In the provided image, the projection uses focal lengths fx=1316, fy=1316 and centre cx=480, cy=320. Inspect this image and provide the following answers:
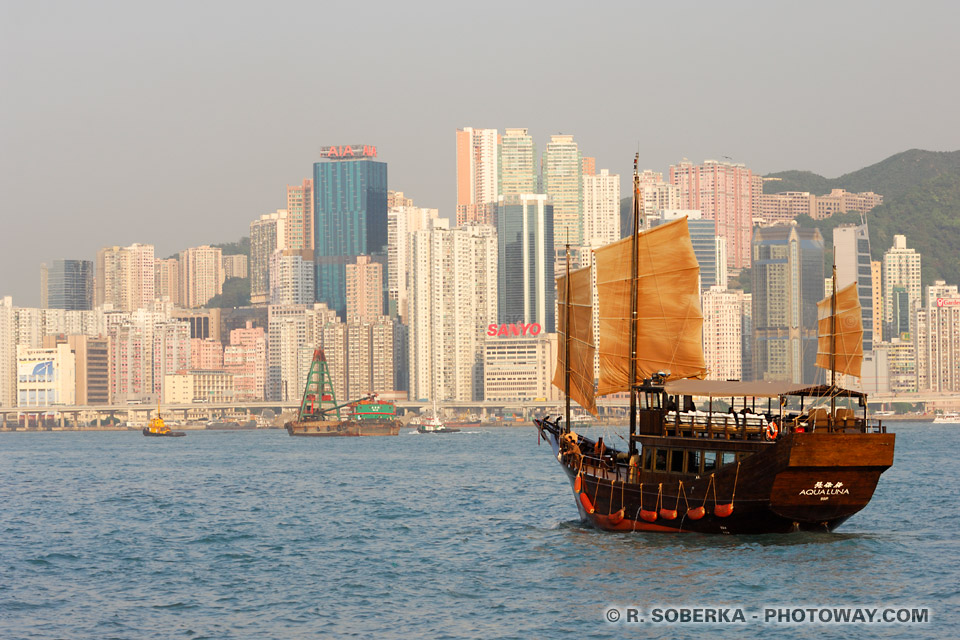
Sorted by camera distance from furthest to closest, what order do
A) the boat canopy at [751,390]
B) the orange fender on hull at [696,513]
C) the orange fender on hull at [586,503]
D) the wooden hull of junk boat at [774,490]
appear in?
1. the orange fender on hull at [586,503]
2. the boat canopy at [751,390]
3. the orange fender on hull at [696,513]
4. the wooden hull of junk boat at [774,490]

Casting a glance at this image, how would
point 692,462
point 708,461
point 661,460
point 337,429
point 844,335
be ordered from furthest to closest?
point 337,429 → point 844,335 → point 661,460 → point 692,462 → point 708,461

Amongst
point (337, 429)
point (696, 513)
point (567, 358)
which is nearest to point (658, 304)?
point (567, 358)

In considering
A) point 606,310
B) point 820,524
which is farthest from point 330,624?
point 606,310

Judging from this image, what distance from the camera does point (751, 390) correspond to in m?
36.5

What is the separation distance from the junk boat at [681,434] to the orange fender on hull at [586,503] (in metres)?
0.05

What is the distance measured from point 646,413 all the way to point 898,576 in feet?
33.2

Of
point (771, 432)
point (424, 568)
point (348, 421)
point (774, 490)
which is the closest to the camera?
point (424, 568)

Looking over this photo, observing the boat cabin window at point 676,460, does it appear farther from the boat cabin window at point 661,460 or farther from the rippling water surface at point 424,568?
the rippling water surface at point 424,568

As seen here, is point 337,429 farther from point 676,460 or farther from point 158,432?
point 676,460

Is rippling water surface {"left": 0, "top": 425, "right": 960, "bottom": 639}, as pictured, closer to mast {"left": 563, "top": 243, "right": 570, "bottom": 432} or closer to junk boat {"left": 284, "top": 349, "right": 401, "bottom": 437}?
mast {"left": 563, "top": 243, "right": 570, "bottom": 432}

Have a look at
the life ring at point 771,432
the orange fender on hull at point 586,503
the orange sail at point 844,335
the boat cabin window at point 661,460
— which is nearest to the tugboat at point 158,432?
the orange sail at point 844,335

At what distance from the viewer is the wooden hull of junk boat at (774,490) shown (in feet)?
113

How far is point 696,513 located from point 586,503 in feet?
14.6

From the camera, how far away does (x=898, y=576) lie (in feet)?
102
